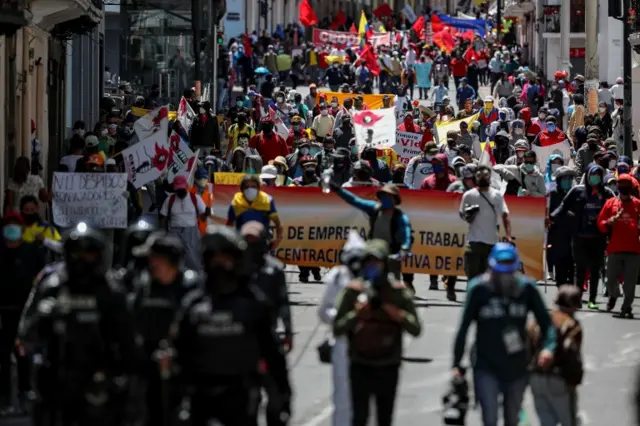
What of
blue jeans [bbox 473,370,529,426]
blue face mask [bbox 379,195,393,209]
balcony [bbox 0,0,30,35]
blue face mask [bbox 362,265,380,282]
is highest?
balcony [bbox 0,0,30,35]

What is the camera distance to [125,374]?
416 inches

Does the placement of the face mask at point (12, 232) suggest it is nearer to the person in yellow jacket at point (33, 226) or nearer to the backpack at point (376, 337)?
the person in yellow jacket at point (33, 226)

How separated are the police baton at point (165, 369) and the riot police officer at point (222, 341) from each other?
0.43 ft

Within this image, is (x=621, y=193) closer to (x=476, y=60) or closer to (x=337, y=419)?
(x=337, y=419)

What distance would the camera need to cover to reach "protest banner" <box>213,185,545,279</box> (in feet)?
68.6

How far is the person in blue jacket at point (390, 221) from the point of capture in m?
17.7

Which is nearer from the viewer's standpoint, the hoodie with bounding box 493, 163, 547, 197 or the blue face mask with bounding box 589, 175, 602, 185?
the blue face mask with bounding box 589, 175, 602, 185

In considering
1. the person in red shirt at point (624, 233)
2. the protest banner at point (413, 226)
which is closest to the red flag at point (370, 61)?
the protest banner at point (413, 226)

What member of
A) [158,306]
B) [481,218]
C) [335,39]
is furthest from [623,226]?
[335,39]

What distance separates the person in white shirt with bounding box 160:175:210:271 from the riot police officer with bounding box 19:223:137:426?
8991 mm

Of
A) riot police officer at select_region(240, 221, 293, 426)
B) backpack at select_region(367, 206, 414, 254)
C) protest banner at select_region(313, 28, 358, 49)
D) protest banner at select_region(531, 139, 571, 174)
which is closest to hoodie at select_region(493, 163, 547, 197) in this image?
backpack at select_region(367, 206, 414, 254)

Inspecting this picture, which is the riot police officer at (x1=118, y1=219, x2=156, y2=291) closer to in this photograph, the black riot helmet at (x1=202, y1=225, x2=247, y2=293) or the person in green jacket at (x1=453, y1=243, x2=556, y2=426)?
the black riot helmet at (x1=202, y1=225, x2=247, y2=293)

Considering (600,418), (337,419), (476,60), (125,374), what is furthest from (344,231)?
(476,60)

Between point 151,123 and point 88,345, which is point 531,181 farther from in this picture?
point 88,345
